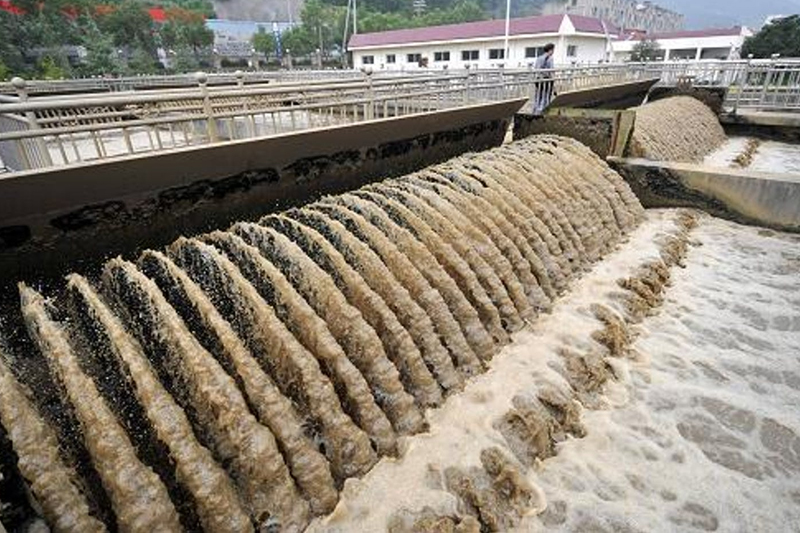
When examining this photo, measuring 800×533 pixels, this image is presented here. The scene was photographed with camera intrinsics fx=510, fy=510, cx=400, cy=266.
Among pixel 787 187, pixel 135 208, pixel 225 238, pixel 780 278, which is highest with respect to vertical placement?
pixel 135 208

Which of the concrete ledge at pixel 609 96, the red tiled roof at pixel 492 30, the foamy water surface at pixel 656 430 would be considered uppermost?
the red tiled roof at pixel 492 30

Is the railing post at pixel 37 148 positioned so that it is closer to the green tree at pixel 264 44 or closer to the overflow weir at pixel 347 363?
the overflow weir at pixel 347 363

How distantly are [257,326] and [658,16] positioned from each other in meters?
161

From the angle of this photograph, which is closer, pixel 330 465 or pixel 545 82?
pixel 330 465

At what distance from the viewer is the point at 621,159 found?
9.06m

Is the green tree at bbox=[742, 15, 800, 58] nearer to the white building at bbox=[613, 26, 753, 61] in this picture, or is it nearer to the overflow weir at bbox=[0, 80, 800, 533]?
the white building at bbox=[613, 26, 753, 61]

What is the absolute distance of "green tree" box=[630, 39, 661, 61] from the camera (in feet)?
161

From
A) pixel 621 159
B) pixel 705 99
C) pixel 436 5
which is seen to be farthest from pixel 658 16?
pixel 621 159

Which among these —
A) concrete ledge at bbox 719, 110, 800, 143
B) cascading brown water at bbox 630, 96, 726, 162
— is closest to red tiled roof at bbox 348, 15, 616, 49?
concrete ledge at bbox 719, 110, 800, 143

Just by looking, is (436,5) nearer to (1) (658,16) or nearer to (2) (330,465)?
(1) (658,16)

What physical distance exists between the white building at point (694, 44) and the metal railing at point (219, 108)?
43491 millimetres

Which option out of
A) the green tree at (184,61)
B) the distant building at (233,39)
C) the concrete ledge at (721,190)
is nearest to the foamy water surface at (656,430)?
the concrete ledge at (721,190)

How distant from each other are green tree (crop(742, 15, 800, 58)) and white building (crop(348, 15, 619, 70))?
11.1 m

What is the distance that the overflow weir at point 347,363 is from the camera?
3.00 meters
